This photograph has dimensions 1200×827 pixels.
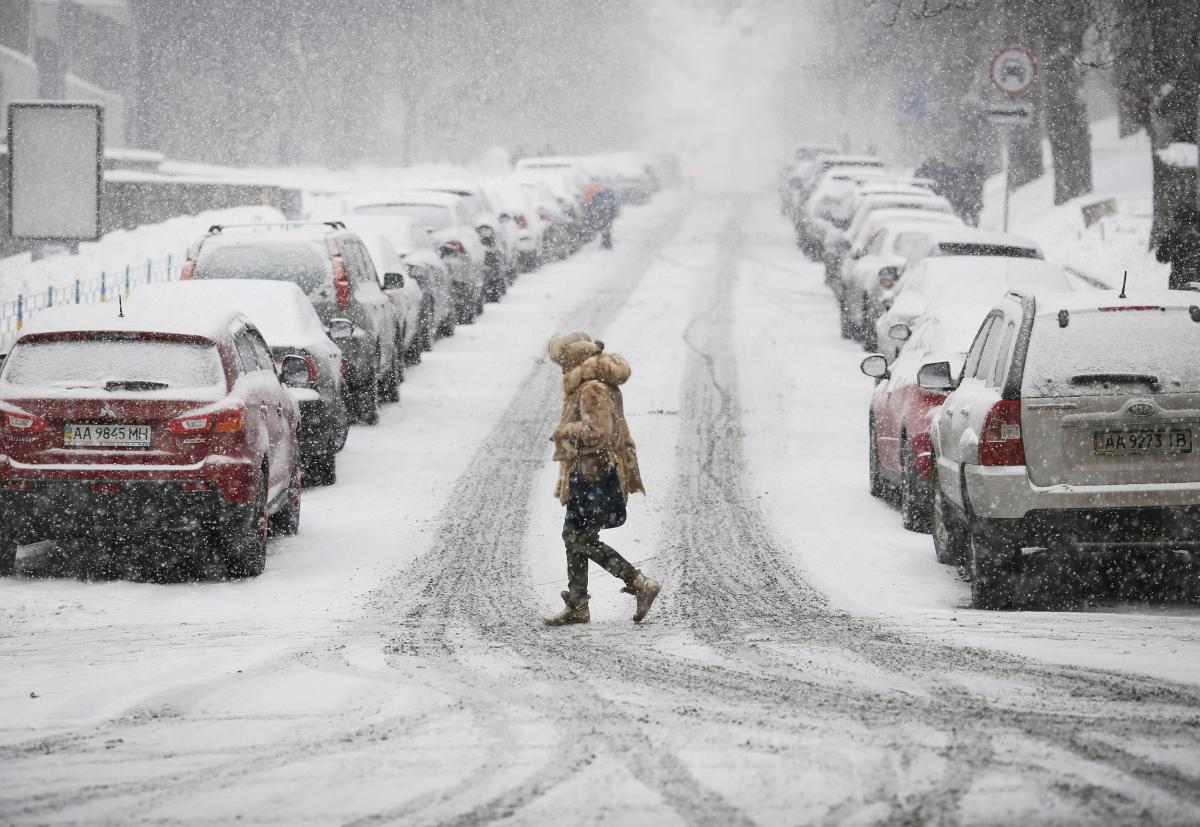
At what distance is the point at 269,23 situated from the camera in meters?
Result: 61.5

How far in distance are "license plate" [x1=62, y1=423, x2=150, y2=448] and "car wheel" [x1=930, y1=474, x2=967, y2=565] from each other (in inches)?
176

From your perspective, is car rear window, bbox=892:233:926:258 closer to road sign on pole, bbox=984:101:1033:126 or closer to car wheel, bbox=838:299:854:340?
car wheel, bbox=838:299:854:340

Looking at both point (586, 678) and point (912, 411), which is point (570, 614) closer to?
point (586, 678)

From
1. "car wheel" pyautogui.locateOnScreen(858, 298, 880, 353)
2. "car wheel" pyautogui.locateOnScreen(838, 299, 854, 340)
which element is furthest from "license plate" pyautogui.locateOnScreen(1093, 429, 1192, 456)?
"car wheel" pyautogui.locateOnScreen(838, 299, 854, 340)

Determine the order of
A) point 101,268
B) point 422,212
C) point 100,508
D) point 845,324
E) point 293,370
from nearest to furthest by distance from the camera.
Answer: point 100,508
point 293,370
point 845,324
point 422,212
point 101,268

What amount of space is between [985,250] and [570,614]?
12073 millimetres

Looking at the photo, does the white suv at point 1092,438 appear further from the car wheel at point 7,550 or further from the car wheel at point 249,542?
the car wheel at point 7,550

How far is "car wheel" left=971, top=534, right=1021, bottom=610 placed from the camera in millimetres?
9484

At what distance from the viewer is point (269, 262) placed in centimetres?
1675

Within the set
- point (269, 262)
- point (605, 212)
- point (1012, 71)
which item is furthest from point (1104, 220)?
Result: point (269, 262)

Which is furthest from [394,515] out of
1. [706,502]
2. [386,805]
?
[386,805]

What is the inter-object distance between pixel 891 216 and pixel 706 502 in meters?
12.2

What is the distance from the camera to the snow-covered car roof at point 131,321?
36.5 feet

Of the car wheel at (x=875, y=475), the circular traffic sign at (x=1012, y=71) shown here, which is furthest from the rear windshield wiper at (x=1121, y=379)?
the circular traffic sign at (x=1012, y=71)
